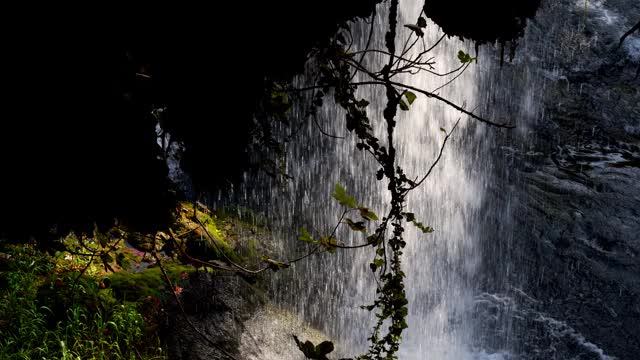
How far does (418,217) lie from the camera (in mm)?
10617

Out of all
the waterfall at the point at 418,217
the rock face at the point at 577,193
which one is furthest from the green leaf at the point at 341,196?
the rock face at the point at 577,193

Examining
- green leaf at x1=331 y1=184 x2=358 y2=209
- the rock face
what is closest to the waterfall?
the rock face

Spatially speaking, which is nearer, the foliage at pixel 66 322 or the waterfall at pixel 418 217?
the foliage at pixel 66 322

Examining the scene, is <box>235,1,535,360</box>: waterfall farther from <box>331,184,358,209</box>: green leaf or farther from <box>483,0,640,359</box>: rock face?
<box>331,184,358,209</box>: green leaf

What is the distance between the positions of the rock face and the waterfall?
0.49 m

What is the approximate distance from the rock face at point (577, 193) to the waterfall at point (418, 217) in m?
0.49

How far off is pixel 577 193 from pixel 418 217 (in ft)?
13.9


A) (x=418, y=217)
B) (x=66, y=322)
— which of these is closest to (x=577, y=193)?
(x=418, y=217)

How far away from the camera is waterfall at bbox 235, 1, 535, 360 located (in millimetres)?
7770

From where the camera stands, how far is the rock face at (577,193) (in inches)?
343

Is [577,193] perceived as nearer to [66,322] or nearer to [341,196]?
[341,196]

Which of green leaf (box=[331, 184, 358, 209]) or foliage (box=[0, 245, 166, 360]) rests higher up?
green leaf (box=[331, 184, 358, 209])

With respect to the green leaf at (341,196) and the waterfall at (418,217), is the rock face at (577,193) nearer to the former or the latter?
the waterfall at (418,217)

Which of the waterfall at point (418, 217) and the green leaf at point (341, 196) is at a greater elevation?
the green leaf at point (341, 196)
